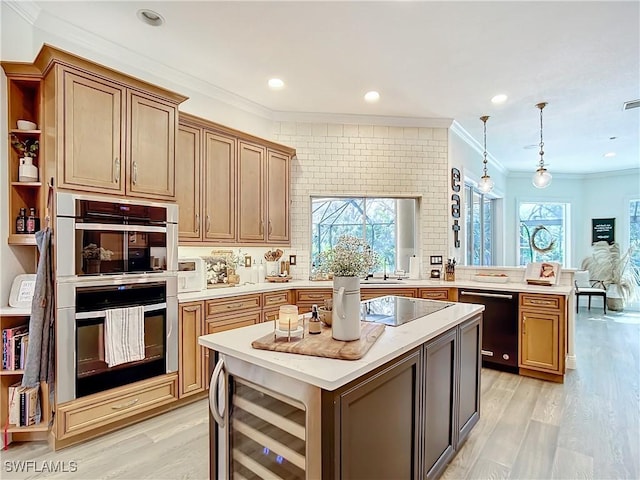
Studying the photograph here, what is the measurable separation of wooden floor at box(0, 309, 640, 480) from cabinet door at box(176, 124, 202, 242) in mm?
1585

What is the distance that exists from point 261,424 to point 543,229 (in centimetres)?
878

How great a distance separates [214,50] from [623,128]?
5744 millimetres

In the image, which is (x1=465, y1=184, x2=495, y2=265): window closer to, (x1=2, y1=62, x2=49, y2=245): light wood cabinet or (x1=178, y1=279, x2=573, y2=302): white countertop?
(x1=178, y1=279, x2=573, y2=302): white countertop

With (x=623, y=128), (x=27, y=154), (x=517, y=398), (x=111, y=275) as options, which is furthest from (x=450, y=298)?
(x=27, y=154)

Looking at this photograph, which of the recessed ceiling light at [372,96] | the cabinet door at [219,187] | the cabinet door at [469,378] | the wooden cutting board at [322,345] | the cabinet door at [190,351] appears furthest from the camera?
the recessed ceiling light at [372,96]

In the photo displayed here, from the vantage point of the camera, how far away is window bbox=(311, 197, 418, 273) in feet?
15.7

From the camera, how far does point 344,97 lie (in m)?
4.09

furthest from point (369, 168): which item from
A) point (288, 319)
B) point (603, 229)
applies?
point (603, 229)

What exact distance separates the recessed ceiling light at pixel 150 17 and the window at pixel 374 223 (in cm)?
258

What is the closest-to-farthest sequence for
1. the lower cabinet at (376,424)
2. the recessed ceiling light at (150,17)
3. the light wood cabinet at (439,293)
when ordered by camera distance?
the lower cabinet at (376,424) < the recessed ceiling light at (150,17) < the light wood cabinet at (439,293)

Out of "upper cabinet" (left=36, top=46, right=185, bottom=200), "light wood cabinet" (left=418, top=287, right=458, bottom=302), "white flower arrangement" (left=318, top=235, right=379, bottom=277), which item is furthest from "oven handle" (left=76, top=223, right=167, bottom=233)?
"light wood cabinet" (left=418, top=287, right=458, bottom=302)

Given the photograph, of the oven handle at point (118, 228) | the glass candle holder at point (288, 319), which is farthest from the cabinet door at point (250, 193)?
the glass candle holder at point (288, 319)

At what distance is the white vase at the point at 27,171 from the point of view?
2.48 meters

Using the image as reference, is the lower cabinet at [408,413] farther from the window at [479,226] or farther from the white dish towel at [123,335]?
the window at [479,226]
